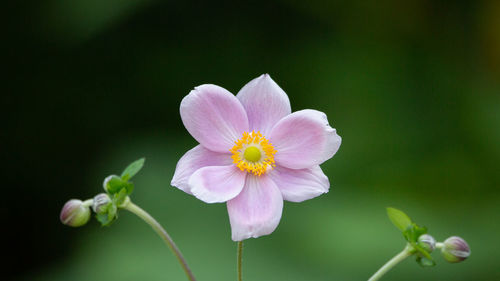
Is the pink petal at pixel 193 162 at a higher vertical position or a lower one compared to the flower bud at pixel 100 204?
higher

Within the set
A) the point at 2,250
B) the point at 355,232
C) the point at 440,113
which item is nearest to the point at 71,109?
the point at 2,250

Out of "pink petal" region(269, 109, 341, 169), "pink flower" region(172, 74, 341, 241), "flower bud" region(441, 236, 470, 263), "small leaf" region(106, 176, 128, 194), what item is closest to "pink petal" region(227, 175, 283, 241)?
"pink flower" region(172, 74, 341, 241)

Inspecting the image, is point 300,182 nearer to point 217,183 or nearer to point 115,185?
point 217,183

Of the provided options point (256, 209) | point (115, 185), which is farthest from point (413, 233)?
point (115, 185)

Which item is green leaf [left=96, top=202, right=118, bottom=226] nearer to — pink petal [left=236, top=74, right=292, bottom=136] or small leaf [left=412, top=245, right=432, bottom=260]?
pink petal [left=236, top=74, right=292, bottom=136]

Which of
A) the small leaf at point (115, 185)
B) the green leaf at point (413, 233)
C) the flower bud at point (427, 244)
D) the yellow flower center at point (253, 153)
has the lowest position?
the flower bud at point (427, 244)

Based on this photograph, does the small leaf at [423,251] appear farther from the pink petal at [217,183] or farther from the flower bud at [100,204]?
the flower bud at [100,204]

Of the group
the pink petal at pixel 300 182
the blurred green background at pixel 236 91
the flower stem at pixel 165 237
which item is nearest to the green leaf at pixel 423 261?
the pink petal at pixel 300 182
